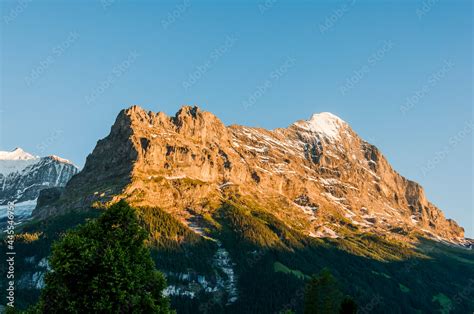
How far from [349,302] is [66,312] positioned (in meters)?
26.6

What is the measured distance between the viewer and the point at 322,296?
313 ft

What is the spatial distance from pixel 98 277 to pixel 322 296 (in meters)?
62.8

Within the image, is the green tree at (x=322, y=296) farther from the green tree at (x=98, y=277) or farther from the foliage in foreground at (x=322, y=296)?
the green tree at (x=98, y=277)

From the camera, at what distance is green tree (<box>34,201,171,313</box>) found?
134 feet

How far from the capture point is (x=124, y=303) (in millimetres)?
41469

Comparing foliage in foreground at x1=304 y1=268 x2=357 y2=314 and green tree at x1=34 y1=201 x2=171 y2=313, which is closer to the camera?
green tree at x1=34 y1=201 x2=171 y2=313

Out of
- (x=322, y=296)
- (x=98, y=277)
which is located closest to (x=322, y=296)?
(x=322, y=296)

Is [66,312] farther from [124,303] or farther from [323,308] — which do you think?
[323,308]

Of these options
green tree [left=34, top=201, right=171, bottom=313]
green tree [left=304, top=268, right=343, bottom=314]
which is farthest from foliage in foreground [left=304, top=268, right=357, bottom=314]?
green tree [left=34, top=201, right=171, bottom=313]

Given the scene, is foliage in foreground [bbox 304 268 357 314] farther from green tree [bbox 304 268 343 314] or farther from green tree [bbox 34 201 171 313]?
green tree [bbox 34 201 171 313]

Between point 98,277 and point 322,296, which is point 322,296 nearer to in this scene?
point 322,296

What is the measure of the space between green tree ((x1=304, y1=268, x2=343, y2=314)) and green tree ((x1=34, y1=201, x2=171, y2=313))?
51255 millimetres

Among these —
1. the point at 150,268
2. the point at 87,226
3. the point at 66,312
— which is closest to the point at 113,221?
the point at 87,226

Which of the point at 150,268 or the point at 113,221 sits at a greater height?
the point at 113,221
